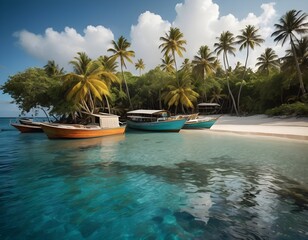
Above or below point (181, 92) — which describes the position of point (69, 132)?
below

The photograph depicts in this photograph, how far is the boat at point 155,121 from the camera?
75.0 ft

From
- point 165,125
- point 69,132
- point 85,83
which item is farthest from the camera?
point 85,83

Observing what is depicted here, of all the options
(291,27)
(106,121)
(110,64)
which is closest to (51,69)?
(110,64)

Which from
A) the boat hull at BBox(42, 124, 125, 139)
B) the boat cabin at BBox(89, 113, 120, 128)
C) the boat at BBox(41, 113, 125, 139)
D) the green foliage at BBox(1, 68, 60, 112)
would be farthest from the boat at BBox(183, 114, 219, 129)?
the green foliage at BBox(1, 68, 60, 112)

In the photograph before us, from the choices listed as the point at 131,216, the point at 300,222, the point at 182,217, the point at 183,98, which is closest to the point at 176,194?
the point at 182,217

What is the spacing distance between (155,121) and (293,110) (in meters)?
17.3

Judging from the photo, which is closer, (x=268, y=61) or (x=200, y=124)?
Answer: (x=200, y=124)

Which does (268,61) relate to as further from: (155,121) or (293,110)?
(155,121)

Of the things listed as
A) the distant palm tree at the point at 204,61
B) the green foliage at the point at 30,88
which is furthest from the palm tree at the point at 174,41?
the green foliage at the point at 30,88

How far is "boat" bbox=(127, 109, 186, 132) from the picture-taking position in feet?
75.0

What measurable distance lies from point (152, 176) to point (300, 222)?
4.69 metres

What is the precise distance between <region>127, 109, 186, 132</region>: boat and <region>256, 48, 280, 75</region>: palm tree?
25138mm

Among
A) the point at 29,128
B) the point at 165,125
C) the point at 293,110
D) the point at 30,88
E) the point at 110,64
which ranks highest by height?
the point at 110,64

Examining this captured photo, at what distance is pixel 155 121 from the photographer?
24.4m
